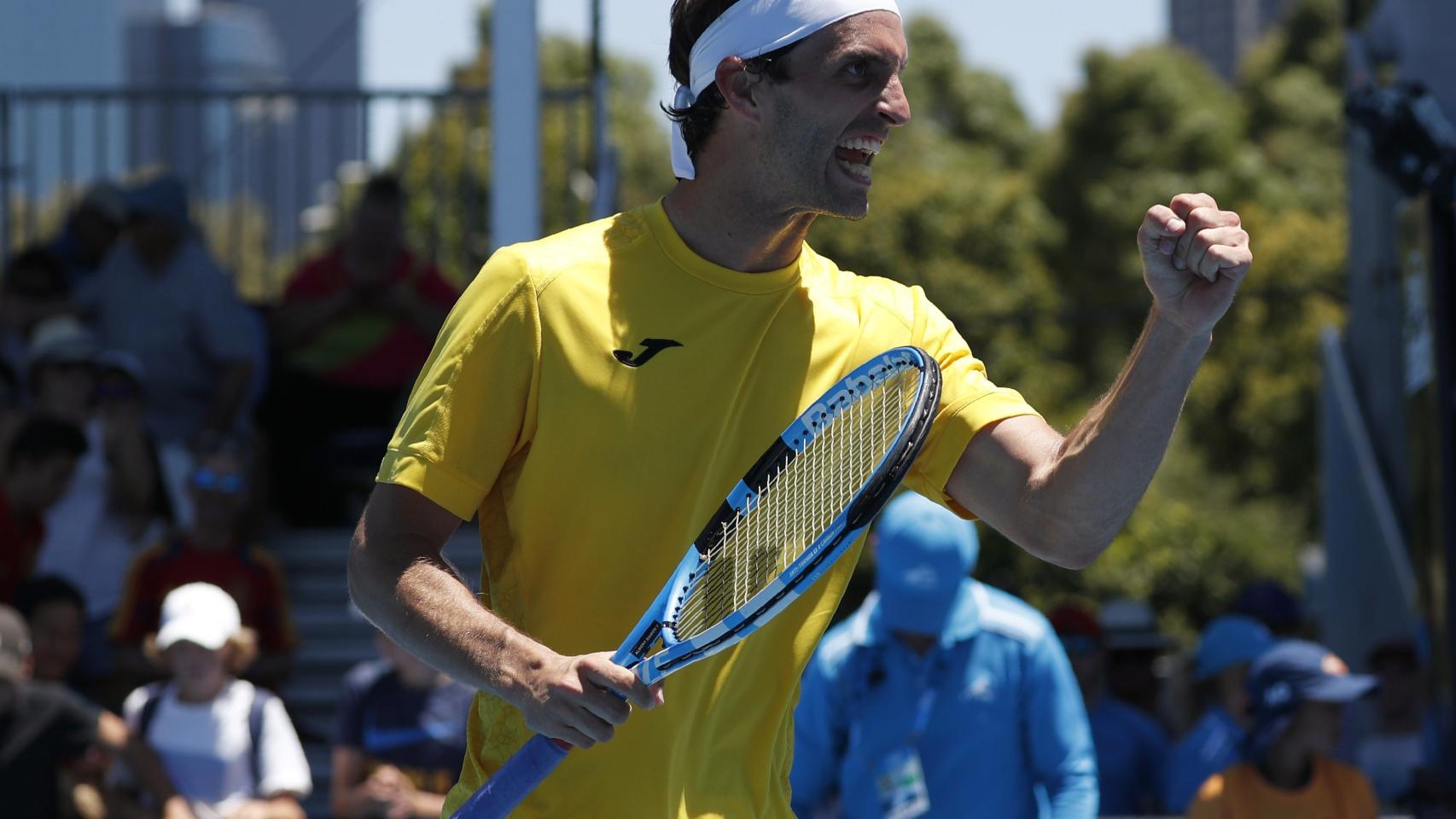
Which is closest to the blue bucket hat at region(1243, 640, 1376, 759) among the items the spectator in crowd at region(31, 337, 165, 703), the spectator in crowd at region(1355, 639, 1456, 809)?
the spectator in crowd at region(1355, 639, 1456, 809)

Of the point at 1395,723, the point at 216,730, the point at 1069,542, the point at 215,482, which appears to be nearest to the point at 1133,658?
the point at 1395,723

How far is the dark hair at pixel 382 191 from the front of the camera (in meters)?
8.82

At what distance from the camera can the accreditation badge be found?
5.38 meters

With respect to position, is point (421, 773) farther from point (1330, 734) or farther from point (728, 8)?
point (728, 8)

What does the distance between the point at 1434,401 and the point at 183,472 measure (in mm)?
5097

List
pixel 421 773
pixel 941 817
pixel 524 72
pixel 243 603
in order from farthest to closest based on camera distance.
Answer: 1. pixel 243 603
2. pixel 421 773
3. pixel 524 72
4. pixel 941 817

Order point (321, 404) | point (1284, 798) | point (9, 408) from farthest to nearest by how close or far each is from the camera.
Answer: point (321, 404), point (9, 408), point (1284, 798)

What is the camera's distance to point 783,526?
2.57m

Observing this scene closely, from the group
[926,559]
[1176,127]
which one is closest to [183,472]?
[926,559]

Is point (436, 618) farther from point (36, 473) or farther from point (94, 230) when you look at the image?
point (94, 230)

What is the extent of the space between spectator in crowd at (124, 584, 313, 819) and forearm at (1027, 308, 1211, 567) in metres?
4.51

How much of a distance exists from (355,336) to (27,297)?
63.5 inches

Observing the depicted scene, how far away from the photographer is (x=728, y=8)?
2672mm

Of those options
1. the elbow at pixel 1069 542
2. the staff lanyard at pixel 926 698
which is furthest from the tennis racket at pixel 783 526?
the staff lanyard at pixel 926 698
